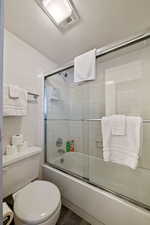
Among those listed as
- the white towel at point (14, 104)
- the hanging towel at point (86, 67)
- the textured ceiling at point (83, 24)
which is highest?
the textured ceiling at point (83, 24)

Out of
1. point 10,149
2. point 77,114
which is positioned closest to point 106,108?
point 77,114

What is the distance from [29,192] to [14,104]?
2.93 feet

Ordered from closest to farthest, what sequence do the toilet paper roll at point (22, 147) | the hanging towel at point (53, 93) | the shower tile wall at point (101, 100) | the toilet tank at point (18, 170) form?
1. the toilet tank at point (18, 170)
2. the toilet paper roll at point (22, 147)
3. the shower tile wall at point (101, 100)
4. the hanging towel at point (53, 93)

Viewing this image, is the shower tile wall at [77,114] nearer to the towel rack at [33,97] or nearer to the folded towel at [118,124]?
the towel rack at [33,97]

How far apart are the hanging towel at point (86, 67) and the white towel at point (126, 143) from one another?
547mm

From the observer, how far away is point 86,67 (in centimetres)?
130

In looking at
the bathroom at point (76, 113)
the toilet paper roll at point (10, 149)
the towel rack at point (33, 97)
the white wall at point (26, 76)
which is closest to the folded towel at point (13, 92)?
the bathroom at point (76, 113)

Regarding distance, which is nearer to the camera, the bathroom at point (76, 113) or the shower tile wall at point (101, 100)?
the bathroom at point (76, 113)

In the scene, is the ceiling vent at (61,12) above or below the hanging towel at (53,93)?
above

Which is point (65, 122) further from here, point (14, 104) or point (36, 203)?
point (36, 203)

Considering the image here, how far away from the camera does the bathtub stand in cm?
93

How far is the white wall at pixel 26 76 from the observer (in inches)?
52.0

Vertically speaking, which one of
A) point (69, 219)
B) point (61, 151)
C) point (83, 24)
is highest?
point (83, 24)

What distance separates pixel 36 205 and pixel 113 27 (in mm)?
1915
